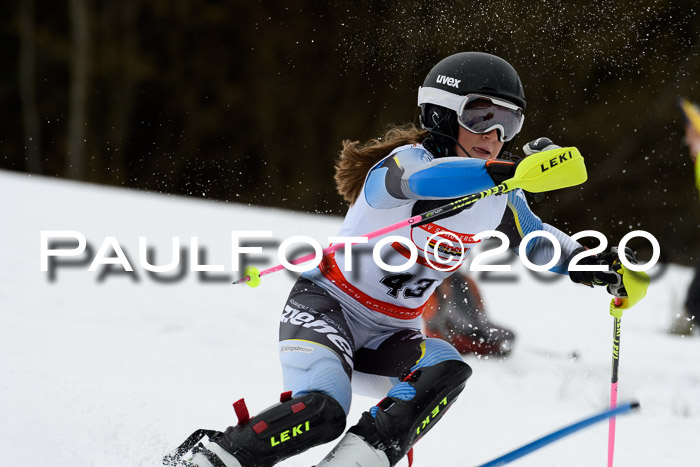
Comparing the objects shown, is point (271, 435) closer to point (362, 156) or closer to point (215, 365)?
point (362, 156)

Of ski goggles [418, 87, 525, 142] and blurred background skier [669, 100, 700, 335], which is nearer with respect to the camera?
ski goggles [418, 87, 525, 142]

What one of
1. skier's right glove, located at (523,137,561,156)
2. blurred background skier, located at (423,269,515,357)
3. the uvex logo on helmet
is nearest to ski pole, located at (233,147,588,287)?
skier's right glove, located at (523,137,561,156)

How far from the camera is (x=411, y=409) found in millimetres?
2564

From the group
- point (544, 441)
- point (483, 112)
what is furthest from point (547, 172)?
point (544, 441)

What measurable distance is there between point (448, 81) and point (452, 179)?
1.84 ft

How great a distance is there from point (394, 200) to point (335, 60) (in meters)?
15.9

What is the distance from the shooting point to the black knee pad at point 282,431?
2.45 meters

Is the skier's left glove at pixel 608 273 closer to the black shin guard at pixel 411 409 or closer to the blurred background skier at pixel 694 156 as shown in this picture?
the black shin guard at pixel 411 409

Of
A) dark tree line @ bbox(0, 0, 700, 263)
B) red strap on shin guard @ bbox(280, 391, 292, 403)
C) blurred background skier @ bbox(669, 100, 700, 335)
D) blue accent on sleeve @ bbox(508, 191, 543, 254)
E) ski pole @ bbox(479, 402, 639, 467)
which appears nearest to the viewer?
red strap on shin guard @ bbox(280, 391, 292, 403)

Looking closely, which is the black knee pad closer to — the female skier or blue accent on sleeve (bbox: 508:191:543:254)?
the female skier

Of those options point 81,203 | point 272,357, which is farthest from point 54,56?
point 272,357

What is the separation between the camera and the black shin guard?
252 centimetres

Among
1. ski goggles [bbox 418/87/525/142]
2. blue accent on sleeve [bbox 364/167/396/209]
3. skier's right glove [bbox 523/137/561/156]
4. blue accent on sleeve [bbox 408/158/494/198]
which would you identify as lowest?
blue accent on sleeve [bbox 364/167/396/209]

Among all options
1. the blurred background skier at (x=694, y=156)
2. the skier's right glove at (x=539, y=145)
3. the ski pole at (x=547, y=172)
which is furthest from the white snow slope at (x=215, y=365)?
the ski pole at (x=547, y=172)
